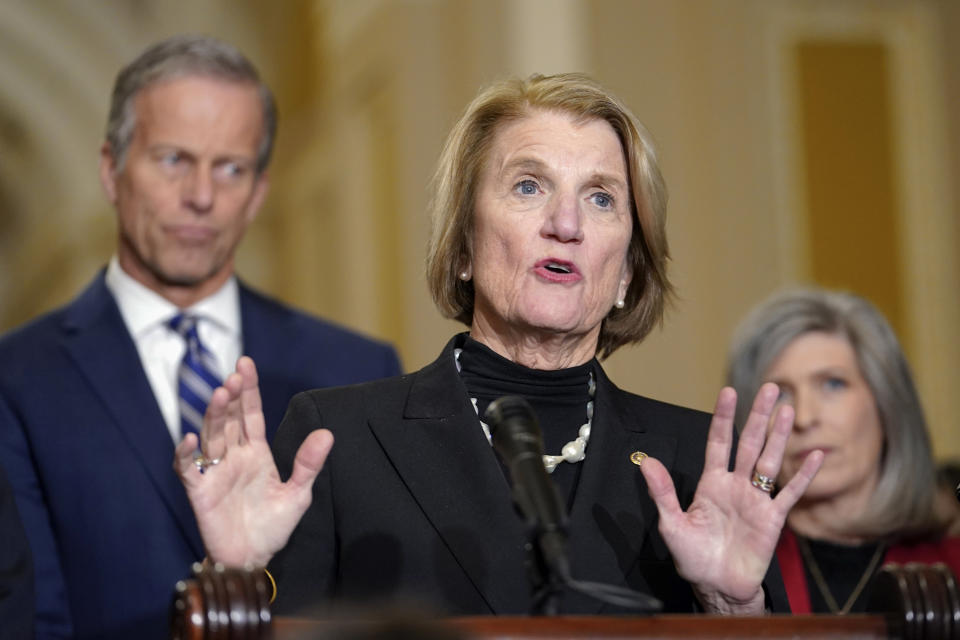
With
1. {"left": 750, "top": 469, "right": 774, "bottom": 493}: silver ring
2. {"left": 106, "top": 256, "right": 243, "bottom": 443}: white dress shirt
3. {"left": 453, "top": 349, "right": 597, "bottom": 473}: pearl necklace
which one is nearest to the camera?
{"left": 750, "top": 469, "right": 774, "bottom": 493}: silver ring

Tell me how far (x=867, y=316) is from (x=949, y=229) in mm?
3291

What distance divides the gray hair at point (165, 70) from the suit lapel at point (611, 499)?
5.66ft

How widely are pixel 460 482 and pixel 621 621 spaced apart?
0.55 metres

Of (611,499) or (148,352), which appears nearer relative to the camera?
(611,499)

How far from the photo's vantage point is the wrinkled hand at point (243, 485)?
2.29 meters

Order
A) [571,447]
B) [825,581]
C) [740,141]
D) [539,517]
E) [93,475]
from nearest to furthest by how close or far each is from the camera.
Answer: [539,517], [571,447], [93,475], [825,581], [740,141]

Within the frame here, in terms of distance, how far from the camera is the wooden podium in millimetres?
1913

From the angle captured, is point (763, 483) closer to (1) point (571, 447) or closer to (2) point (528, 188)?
(1) point (571, 447)

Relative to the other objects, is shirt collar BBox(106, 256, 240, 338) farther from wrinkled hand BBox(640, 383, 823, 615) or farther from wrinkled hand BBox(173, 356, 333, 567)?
wrinkled hand BBox(640, 383, 823, 615)

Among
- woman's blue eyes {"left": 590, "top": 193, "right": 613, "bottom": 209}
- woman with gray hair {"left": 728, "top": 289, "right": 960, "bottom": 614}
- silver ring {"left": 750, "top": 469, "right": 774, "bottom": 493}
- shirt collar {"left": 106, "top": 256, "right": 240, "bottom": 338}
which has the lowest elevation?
woman with gray hair {"left": 728, "top": 289, "right": 960, "bottom": 614}

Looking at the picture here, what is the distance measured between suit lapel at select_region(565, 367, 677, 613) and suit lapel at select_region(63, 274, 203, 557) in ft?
4.07

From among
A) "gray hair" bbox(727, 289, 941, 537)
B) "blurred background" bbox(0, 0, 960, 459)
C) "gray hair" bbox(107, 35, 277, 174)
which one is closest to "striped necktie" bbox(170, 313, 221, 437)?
"gray hair" bbox(107, 35, 277, 174)

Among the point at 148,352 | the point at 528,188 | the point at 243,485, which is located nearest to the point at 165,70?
the point at 148,352

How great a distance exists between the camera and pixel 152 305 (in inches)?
148
